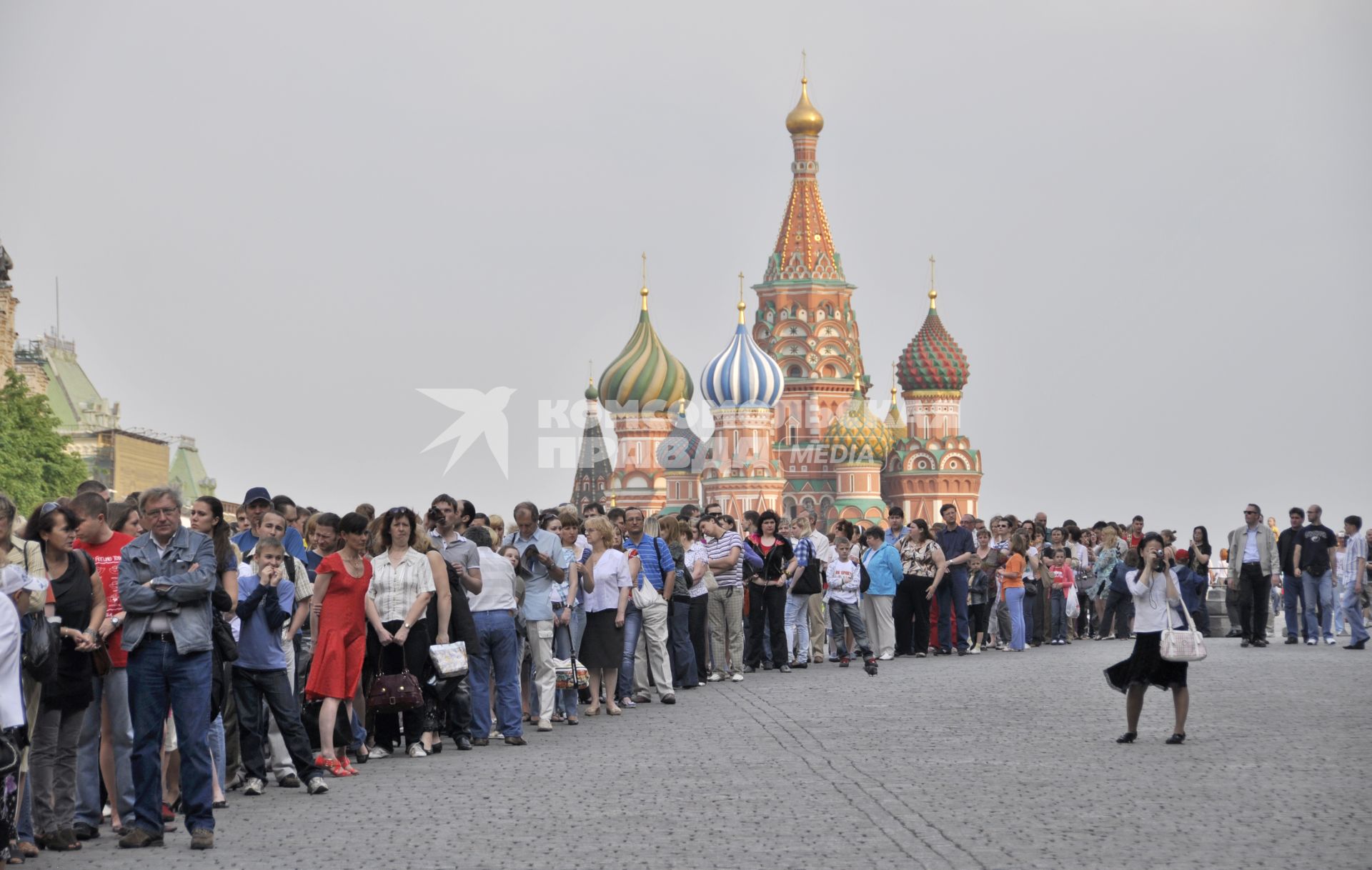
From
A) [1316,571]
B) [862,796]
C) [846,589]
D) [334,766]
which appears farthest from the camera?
[1316,571]

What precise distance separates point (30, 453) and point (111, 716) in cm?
3806

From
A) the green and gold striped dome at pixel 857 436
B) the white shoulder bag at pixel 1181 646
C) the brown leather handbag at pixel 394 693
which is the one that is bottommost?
the brown leather handbag at pixel 394 693

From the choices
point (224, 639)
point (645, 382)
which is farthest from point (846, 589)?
point (645, 382)

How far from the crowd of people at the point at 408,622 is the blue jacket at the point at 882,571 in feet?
0.09

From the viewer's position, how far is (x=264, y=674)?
11.0m

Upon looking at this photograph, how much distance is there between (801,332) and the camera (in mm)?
100125

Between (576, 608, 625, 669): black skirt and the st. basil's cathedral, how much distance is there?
254ft

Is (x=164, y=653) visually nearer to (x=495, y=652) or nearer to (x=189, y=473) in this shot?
(x=495, y=652)

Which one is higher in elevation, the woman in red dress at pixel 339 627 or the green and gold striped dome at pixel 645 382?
the green and gold striped dome at pixel 645 382

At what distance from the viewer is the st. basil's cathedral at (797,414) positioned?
93.9 meters

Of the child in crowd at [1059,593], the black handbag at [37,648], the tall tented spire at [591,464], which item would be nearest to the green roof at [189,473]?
the tall tented spire at [591,464]

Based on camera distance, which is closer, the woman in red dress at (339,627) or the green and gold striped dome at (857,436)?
the woman in red dress at (339,627)

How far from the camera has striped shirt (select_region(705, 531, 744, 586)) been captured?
1930 cm

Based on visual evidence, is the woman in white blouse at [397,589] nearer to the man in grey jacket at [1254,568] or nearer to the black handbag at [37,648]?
the black handbag at [37,648]
